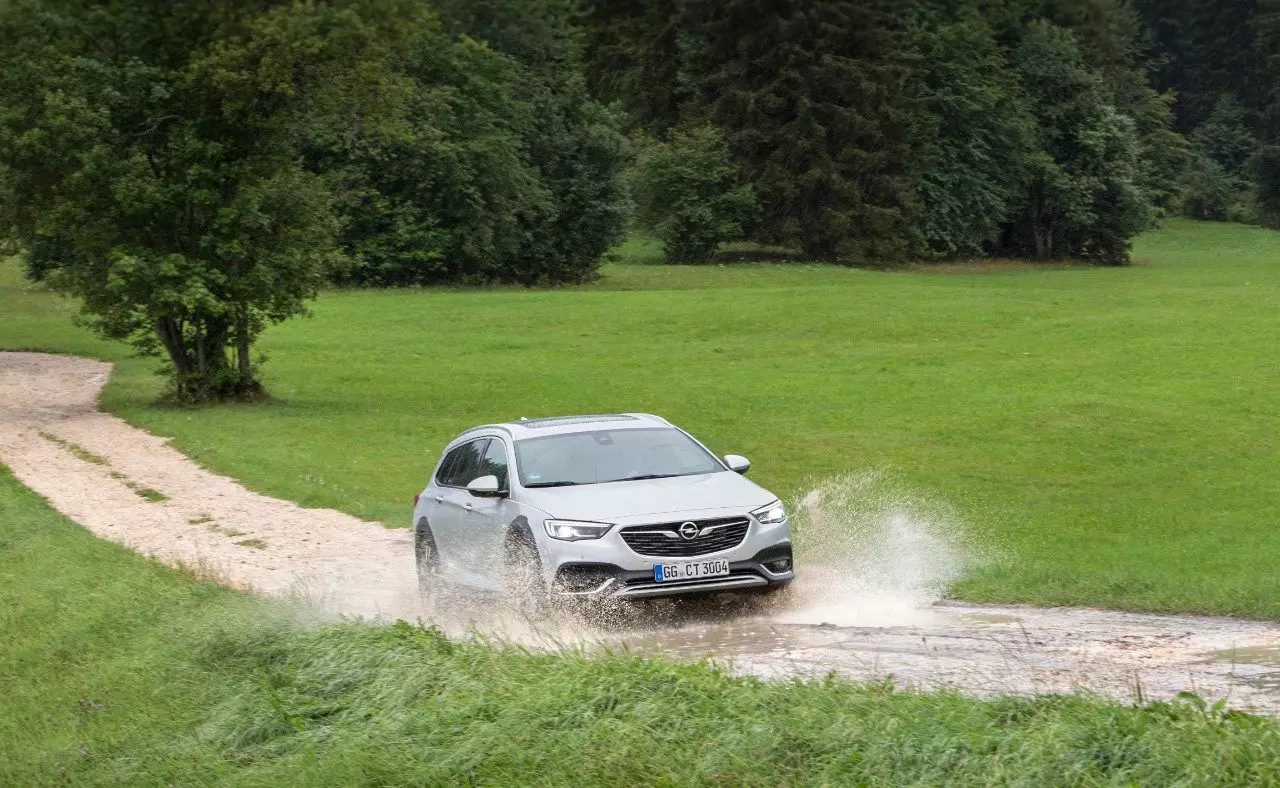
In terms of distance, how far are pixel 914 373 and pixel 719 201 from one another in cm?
4203

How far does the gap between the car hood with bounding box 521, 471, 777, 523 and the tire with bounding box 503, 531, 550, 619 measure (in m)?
0.32

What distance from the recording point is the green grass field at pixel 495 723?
21.8ft

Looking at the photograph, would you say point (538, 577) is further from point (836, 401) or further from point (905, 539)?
point (836, 401)

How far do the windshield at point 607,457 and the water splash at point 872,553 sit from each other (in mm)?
1484

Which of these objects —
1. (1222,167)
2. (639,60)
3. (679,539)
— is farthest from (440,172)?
(1222,167)

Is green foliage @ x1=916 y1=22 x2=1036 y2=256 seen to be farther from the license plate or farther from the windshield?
the license plate

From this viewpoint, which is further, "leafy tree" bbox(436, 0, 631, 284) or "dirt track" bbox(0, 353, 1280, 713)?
"leafy tree" bbox(436, 0, 631, 284)

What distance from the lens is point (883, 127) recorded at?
80375 millimetres

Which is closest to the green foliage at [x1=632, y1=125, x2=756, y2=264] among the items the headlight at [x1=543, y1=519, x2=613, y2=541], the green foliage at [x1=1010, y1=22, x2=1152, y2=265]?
the green foliage at [x1=1010, y1=22, x2=1152, y2=265]

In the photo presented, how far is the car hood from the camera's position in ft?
39.9

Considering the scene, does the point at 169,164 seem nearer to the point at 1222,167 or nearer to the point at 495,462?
the point at 495,462

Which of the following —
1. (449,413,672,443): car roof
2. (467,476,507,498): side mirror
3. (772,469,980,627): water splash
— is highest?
(449,413,672,443): car roof

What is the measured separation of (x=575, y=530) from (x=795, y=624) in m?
1.81

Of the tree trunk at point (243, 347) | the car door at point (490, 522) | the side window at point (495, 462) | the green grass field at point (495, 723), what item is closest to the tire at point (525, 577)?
the car door at point (490, 522)
